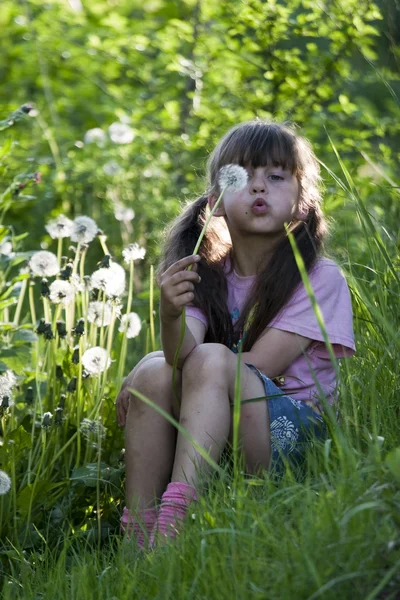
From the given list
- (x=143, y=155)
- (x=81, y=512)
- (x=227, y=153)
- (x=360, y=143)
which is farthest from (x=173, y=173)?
(x=81, y=512)

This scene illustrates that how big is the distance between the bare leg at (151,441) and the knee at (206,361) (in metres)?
0.10

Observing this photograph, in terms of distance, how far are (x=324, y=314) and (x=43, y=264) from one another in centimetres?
83

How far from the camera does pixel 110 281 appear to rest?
2.37m

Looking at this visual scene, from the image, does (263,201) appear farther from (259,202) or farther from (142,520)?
(142,520)

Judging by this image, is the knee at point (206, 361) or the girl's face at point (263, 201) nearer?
the knee at point (206, 361)

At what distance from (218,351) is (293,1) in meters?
2.48

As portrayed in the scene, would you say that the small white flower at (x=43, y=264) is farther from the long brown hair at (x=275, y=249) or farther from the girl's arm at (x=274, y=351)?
the girl's arm at (x=274, y=351)

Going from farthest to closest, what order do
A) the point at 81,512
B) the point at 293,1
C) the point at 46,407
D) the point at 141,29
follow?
the point at 141,29, the point at 293,1, the point at 46,407, the point at 81,512

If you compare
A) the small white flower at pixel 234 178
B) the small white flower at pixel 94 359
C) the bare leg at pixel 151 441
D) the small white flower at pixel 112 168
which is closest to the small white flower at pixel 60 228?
the small white flower at pixel 94 359

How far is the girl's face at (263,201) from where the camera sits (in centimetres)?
232

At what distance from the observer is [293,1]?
13.1 ft

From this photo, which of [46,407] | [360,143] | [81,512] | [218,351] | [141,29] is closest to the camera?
[218,351]

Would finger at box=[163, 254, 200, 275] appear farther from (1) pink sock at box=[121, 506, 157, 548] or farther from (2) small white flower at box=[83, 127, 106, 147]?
(2) small white flower at box=[83, 127, 106, 147]

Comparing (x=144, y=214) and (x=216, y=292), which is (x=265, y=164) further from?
(x=144, y=214)
